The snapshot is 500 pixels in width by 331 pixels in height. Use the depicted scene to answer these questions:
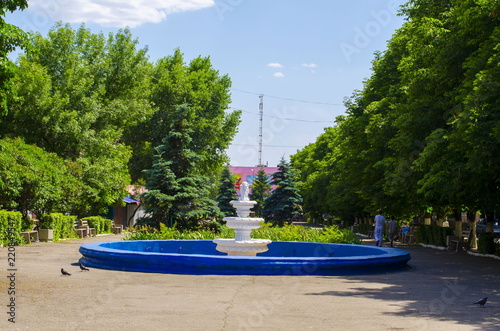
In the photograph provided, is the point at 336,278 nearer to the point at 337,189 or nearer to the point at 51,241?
the point at 51,241

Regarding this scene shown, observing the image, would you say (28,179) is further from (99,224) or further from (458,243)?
(458,243)

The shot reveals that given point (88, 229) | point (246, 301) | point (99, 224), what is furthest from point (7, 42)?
point (99, 224)

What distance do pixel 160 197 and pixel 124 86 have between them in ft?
80.5

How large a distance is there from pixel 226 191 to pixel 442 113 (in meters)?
49.1

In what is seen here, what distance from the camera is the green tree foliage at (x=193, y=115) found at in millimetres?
63469

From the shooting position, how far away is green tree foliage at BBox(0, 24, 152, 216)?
43.2m

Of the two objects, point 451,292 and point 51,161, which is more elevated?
point 51,161

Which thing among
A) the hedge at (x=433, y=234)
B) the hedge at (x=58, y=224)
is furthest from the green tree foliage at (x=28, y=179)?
the hedge at (x=433, y=234)

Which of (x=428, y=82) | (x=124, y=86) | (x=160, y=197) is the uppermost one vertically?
(x=124, y=86)

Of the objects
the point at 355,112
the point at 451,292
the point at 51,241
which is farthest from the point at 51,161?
the point at 451,292

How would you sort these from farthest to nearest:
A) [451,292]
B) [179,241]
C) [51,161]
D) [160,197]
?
[51,161] < [160,197] < [179,241] < [451,292]

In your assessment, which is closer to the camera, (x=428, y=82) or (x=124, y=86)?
(x=428, y=82)

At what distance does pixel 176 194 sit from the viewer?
3212 centimetres

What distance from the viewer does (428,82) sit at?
26047 millimetres
